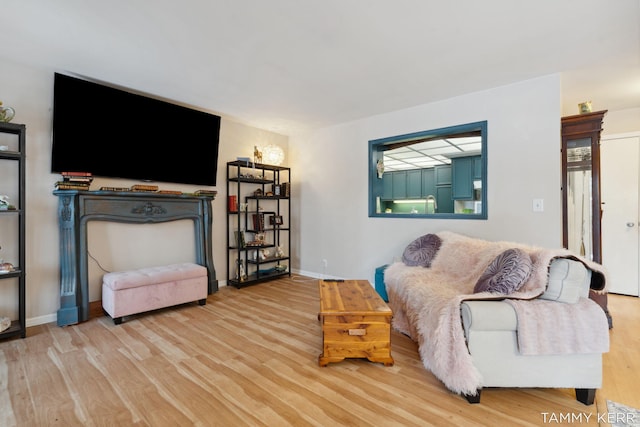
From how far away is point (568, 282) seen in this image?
165 centimetres

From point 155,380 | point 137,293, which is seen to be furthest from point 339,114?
point 155,380

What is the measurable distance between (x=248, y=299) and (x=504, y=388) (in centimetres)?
265

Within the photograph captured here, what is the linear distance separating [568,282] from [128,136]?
3.92 metres

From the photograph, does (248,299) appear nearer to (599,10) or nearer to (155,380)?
(155,380)

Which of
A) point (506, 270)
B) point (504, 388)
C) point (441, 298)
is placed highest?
point (506, 270)

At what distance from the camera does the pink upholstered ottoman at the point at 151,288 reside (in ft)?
9.04

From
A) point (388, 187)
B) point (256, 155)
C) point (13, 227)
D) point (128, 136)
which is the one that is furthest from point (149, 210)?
point (388, 187)

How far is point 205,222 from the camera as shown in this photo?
3.70m

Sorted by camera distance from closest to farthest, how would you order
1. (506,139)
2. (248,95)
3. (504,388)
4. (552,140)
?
(504,388)
(552,140)
(506,139)
(248,95)

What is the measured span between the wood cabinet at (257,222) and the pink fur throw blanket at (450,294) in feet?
6.91

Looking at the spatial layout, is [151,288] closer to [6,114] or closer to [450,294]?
[6,114]

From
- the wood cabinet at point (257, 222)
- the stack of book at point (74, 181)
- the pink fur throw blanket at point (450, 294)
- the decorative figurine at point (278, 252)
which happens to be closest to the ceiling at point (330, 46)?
the stack of book at point (74, 181)

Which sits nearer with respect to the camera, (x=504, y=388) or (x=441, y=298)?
(x=504, y=388)

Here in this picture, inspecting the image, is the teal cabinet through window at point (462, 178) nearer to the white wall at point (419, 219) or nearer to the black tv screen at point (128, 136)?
the white wall at point (419, 219)
